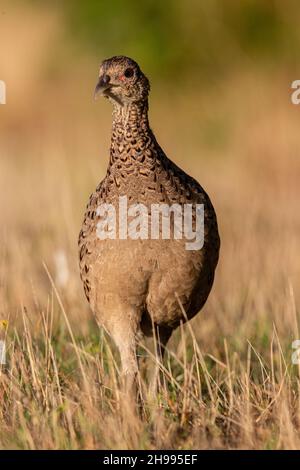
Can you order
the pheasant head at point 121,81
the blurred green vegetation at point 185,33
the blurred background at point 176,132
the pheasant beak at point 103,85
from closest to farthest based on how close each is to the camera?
the pheasant beak at point 103,85 < the pheasant head at point 121,81 < the blurred background at point 176,132 < the blurred green vegetation at point 185,33

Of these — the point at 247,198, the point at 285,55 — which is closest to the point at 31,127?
the point at 285,55

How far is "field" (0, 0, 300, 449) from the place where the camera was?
15.0 feet

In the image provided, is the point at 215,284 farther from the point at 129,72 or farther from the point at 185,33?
the point at 185,33

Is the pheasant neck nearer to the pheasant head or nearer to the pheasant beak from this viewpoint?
the pheasant head

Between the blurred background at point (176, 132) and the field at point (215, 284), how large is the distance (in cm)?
3

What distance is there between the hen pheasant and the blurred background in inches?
50.0

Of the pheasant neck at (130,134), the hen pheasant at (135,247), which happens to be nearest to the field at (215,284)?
the hen pheasant at (135,247)

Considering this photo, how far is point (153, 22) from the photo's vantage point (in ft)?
54.0

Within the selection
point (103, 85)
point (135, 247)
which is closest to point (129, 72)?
point (103, 85)

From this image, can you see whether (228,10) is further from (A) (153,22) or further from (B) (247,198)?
(B) (247,198)

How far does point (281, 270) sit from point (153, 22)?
9.33m

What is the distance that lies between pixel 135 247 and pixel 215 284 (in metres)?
2.99

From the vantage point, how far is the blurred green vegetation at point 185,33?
1562cm

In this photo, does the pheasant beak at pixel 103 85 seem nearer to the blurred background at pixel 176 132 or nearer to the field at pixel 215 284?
the field at pixel 215 284
